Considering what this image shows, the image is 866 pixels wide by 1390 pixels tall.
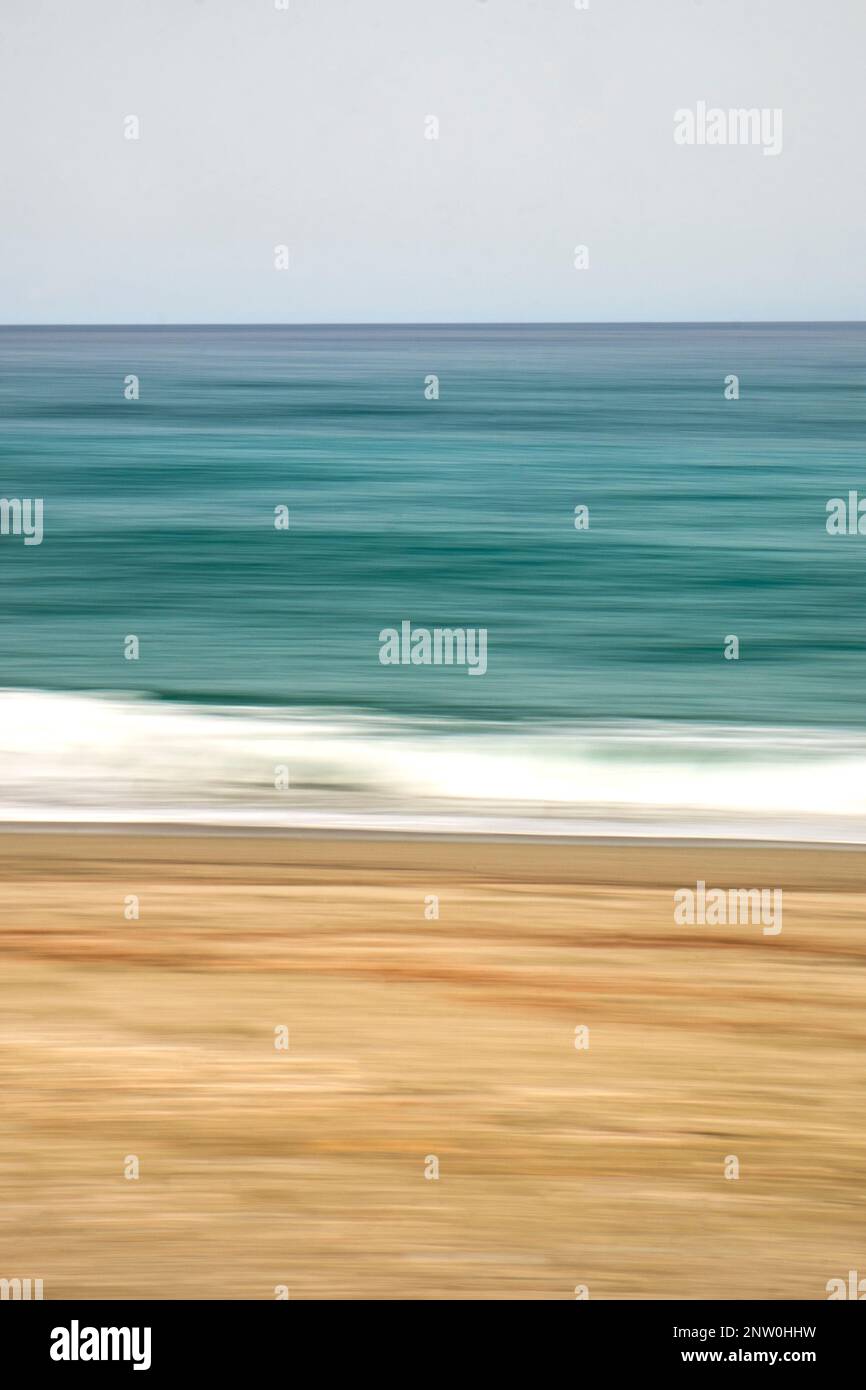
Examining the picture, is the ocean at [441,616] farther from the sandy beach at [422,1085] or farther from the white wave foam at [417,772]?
the sandy beach at [422,1085]

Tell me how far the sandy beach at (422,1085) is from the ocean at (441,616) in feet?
2.99

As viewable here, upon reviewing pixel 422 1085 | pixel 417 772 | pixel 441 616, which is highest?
pixel 441 616

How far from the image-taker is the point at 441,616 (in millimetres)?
9266

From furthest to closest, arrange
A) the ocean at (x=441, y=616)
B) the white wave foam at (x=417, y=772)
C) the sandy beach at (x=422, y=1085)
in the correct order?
the ocean at (x=441, y=616), the white wave foam at (x=417, y=772), the sandy beach at (x=422, y=1085)

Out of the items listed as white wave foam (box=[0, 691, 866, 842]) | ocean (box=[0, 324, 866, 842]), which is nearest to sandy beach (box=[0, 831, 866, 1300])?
white wave foam (box=[0, 691, 866, 842])

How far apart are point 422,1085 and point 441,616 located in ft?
23.1

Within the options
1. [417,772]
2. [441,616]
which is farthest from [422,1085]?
[441,616]

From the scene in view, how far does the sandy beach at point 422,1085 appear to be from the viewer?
187 centimetres

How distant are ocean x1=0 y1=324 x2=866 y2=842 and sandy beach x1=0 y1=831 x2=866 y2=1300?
0.91 m

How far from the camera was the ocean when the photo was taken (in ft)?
15.2

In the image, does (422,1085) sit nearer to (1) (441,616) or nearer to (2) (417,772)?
(2) (417,772)

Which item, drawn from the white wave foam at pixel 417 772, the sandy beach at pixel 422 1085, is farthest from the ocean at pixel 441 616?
the sandy beach at pixel 422 1085

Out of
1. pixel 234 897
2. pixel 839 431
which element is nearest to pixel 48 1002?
pixel 234 897

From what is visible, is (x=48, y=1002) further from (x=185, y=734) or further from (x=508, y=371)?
(x=508, y=371)
